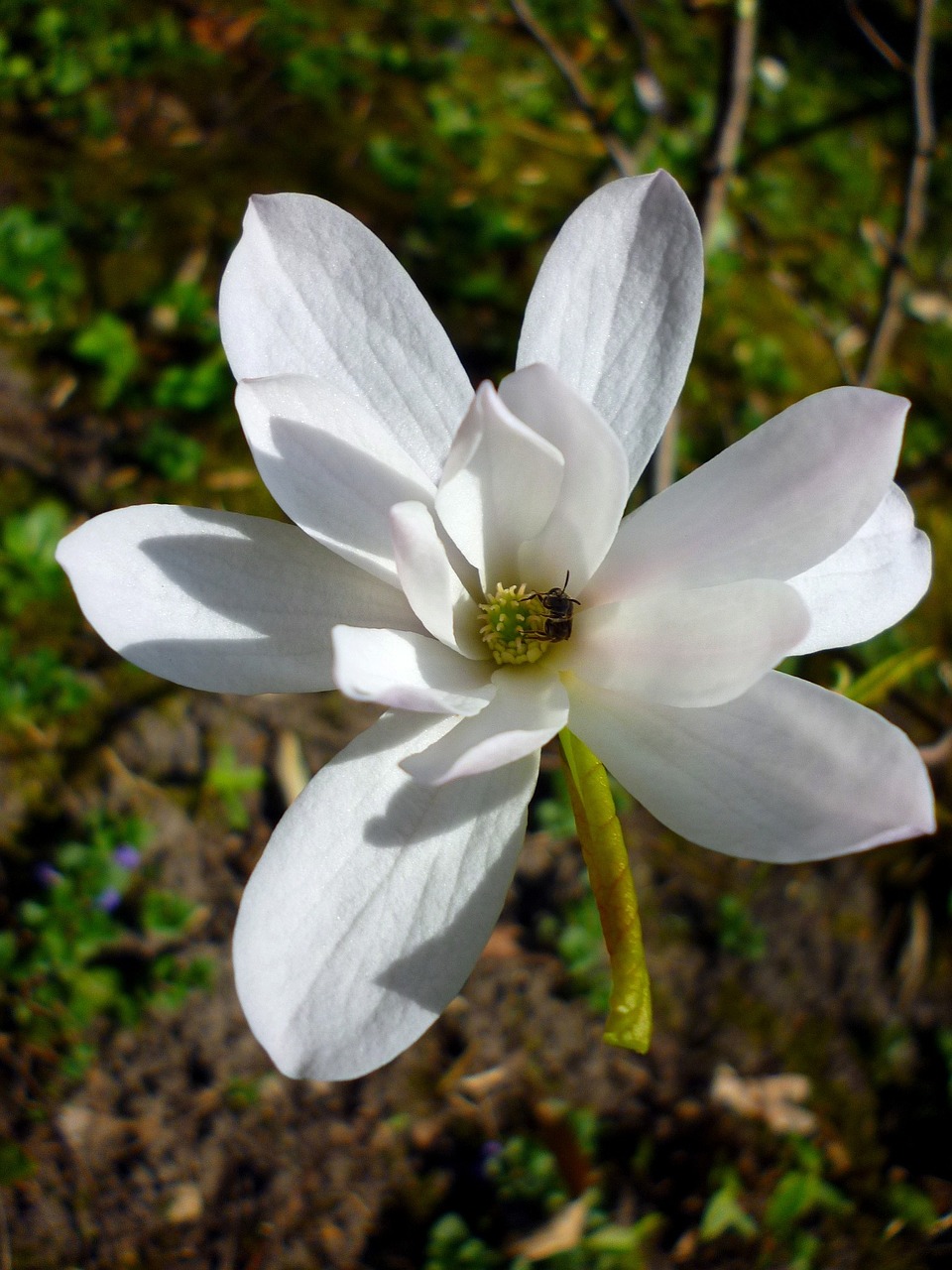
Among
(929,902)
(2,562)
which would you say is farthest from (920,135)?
(2,562)

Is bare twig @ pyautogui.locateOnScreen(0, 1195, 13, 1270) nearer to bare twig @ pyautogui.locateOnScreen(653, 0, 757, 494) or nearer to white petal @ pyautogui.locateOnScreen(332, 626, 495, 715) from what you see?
white petal @ pyautogui.locateOnScreen(332, 626, 495, 715)

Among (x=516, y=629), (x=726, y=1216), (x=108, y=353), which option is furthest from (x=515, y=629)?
(x=108, y=353)

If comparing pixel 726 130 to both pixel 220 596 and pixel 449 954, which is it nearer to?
pixel 220 596

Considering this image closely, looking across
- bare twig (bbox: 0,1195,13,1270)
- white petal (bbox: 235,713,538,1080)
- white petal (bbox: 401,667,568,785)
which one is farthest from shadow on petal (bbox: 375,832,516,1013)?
bare twig (bbox: 0,1195,13,1270)

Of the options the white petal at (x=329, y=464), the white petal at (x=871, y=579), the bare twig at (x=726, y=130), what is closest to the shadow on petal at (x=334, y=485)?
the white petal at (x=329, y=464)

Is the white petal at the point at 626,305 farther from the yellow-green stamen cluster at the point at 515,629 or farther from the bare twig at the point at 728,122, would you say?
the bare twig at the point at 728,122

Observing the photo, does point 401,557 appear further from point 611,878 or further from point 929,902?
point 929,902
